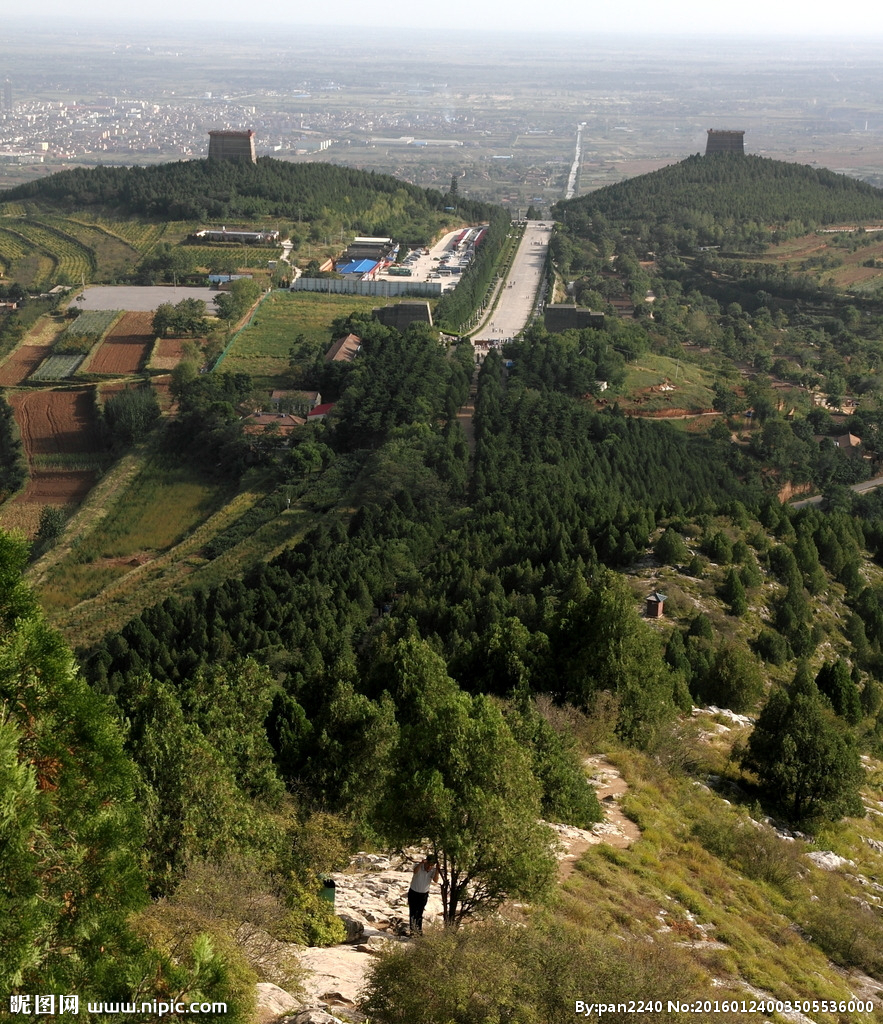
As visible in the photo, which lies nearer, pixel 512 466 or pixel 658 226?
pixel 512 466

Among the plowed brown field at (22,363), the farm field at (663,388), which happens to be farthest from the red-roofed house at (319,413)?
the plowed brown field at (22,363)

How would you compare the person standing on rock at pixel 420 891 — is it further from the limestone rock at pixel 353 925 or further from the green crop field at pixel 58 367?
the green crop field at pixel 58 367

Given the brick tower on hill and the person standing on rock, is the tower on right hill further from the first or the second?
the person standing on rock

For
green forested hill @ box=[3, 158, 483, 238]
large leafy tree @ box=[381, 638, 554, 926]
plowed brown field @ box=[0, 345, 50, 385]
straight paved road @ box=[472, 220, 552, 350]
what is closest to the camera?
large leafy tree @ box=[381, 638, 554, 926]

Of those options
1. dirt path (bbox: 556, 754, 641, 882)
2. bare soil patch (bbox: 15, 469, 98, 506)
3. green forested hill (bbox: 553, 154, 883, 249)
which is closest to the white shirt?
dirt path (bbox: 556, 754, 641, 882)

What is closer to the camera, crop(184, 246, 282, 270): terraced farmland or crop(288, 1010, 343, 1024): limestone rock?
crop(288, 1010, 343, 1024): limestone rock

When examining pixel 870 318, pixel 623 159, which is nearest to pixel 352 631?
pixel 870 318

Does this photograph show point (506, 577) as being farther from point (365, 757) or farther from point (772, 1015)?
point (772, 1015)
